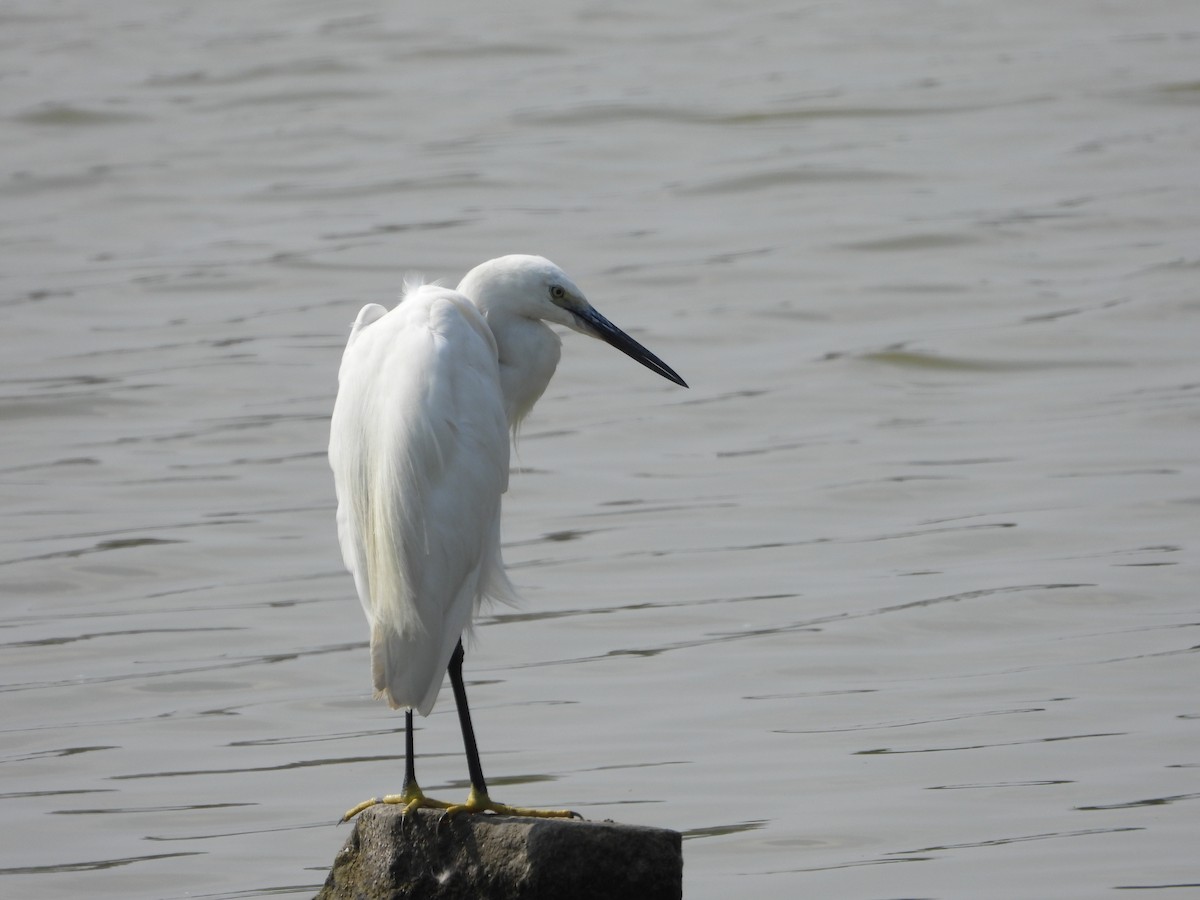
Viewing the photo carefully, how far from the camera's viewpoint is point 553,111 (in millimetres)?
15602

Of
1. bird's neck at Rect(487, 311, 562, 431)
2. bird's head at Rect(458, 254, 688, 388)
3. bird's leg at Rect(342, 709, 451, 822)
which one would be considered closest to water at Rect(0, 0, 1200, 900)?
bird's neck at Rect(487, 311, 562, 431)

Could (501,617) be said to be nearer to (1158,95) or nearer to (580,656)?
(580,656)

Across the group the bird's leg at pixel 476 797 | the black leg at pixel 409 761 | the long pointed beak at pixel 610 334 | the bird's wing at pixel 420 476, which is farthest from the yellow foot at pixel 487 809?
the long pointed beak at pixel 610 334

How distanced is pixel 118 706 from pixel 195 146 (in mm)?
9134

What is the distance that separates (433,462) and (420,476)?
0.14ft

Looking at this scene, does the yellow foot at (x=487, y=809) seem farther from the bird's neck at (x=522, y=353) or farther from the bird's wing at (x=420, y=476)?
the bird's neck at (x=522, y=353)

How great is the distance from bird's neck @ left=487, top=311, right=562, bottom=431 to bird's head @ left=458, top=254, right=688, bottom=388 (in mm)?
25

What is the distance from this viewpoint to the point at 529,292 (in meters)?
4.58

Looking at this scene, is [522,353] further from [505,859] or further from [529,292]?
[505,859]

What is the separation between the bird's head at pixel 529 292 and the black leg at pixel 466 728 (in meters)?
0.81

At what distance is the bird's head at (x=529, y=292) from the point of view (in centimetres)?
457

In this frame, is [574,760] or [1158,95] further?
[1158,95]

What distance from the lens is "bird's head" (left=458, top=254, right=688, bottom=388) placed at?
4.57m

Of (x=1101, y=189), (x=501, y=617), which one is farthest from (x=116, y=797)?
(x=1101, y=189)
